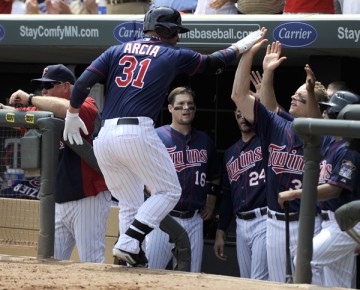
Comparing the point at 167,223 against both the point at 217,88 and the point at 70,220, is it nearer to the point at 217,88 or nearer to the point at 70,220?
the point at 70,220

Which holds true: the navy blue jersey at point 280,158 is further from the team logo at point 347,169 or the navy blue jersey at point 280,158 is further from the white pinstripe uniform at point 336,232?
the team logo at point 347,169

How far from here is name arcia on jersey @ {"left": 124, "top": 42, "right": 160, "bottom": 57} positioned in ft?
17.5

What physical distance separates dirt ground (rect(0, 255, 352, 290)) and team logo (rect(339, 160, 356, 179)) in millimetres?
894

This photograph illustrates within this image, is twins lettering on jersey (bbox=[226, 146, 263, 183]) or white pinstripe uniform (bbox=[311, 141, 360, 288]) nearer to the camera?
white pinstripe uniform (bbox=[311, 141, 360, 288])

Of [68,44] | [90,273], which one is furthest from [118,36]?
[90,273]

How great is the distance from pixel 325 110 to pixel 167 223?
1152mm

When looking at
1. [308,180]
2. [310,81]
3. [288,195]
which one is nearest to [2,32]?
[310,81]

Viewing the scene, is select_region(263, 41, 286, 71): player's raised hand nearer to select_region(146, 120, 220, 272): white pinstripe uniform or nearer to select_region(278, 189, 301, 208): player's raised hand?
select_region(278, 189, 301, 208): player's raised hand

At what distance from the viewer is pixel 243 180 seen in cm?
655

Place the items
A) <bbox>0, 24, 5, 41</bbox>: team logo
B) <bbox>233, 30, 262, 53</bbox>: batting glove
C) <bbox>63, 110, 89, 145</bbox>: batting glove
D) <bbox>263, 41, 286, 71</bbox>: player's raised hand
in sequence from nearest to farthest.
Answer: <bbox>63, 110, 89, 145</bbox>: batting glove → <bbox>233, 30, 262, 53</bbox>: batting glove → <bbox>263, 41, 286, 71</bbox>: player's raised hand → <bbox>0, 24, 5, 41</bbox>: team logo

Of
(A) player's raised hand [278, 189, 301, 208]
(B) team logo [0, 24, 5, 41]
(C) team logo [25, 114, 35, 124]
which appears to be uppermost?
(B) team logo [0, 24, 5, 41]

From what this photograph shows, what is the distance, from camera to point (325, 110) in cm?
566

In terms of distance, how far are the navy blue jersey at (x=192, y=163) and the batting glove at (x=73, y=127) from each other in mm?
1326

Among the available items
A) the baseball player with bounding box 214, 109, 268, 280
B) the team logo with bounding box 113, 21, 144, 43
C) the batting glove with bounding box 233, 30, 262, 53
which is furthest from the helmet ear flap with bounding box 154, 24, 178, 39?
the team logo with bounding box 113, 21, 144, 43
